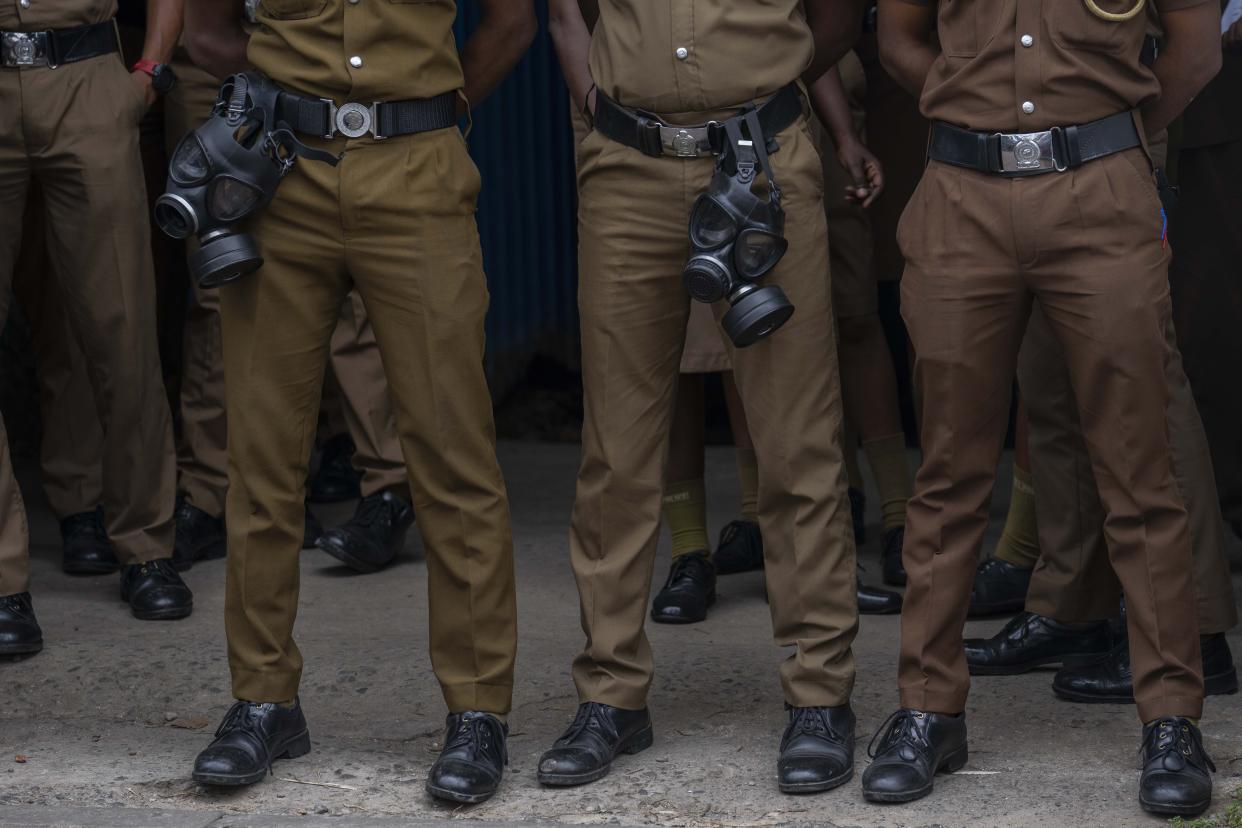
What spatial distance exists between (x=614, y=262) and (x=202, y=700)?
1.45 metres

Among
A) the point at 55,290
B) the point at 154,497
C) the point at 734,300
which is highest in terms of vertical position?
the point at 734,300

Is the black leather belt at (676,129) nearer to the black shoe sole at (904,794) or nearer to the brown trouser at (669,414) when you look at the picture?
the brown trouser at (669,414)

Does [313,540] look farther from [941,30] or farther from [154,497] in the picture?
[941,30]

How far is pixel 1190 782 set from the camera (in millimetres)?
3336

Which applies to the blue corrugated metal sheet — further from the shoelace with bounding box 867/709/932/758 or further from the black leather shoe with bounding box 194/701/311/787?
the shoelace with bounding box 867/709/932/758

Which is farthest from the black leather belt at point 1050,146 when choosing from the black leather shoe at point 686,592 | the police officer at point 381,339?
the black leather shoe at point 686,592

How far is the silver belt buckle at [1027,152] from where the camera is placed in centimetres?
336

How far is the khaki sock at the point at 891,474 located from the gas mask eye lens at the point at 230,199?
2.16 m

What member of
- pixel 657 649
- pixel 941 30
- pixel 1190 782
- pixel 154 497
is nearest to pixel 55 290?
Result: pixel 154 497

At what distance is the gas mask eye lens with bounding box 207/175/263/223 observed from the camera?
3432 millimetres

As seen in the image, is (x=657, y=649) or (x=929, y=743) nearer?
(x=929, y=743)

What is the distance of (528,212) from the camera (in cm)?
698

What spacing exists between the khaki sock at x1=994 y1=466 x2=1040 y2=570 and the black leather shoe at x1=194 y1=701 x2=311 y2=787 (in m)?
1.91

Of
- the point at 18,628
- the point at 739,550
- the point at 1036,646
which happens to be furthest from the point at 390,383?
the point at 739,550
